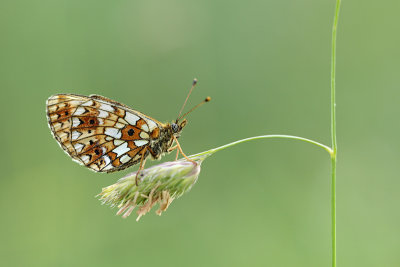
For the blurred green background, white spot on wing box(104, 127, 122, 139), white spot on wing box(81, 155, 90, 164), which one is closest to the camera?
white spot on wing box(81, 155, 90, 164)

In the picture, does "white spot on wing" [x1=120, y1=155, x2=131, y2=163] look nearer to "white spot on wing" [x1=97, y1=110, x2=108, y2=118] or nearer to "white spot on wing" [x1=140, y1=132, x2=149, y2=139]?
"white spot on wing" [x1=140, y1=132, x2=149, y2=139]

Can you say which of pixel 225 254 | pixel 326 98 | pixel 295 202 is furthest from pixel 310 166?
pixel 225 254

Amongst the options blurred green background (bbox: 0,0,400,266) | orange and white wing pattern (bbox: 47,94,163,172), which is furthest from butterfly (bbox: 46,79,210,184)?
blurred green background (bbox: 0,0,400,266)

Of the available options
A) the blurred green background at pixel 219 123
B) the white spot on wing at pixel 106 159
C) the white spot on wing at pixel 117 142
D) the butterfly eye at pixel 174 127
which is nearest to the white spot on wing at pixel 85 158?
the white spot on wing at pixel 106 159

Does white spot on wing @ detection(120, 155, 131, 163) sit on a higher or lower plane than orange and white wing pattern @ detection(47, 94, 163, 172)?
lower

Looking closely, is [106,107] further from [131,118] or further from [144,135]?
[144,135]
